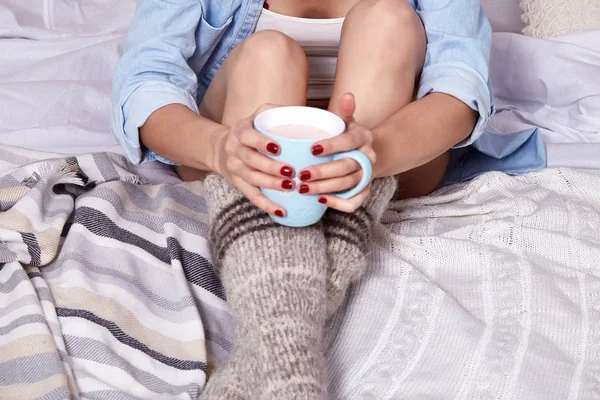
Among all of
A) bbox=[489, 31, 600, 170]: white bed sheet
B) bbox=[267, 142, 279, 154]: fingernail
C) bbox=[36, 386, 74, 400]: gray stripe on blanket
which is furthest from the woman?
bbox=[489, 31, 600, 170]: white bed sheet

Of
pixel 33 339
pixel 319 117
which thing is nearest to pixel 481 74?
pixel 319 117

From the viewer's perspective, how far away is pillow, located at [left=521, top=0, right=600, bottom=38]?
1436 mm

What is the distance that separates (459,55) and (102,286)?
519 millimetres

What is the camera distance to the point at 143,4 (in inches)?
40.5

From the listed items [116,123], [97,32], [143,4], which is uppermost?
[143,4]

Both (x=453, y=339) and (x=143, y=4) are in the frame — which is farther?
(x=143, y=4)

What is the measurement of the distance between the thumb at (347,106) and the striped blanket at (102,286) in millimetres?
278

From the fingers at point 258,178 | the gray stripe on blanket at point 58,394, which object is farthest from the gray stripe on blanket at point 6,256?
the fingers at point 258,178

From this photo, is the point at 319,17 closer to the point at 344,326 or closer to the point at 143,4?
the point at 143,4

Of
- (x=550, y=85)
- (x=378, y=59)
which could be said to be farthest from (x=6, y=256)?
(x=550, y=85)

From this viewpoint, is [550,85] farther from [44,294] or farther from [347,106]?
[44,294]

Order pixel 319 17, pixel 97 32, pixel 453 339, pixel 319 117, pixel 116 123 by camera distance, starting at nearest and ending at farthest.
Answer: pixel 319 117 < pixel 453 339 < pixel 116 123 < pixel 319 17 < pixel 97 32

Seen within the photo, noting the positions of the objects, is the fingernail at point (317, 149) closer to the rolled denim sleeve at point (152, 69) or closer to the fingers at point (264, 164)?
the fingers at point (264, 164)

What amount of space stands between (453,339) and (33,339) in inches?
17.5
